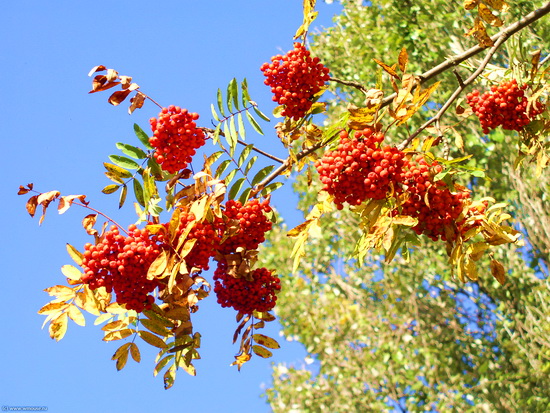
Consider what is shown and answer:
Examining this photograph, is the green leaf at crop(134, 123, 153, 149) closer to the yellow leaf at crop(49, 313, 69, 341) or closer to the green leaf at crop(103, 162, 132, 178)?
the green leaf at crop(103, 162, 132, 178)

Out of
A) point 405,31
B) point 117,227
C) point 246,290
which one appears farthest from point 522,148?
point 405,31

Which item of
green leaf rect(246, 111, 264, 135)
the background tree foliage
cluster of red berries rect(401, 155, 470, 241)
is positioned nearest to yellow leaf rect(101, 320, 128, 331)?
green leaf rect(246, 111, 264, 135)

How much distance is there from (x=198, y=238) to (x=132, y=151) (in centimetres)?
44

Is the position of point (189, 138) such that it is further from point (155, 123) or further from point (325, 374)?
point (325, 374)

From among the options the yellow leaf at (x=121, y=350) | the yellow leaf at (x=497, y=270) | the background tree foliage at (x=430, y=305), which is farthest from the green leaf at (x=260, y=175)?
the background tree foliage at (x=430, y=305)

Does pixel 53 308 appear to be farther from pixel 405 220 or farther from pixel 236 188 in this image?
pixel 405 220

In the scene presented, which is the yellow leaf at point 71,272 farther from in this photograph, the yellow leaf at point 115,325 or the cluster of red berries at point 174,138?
the cluster of red berries at point 174,138

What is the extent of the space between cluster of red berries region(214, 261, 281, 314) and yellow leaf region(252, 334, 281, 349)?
0.38ft

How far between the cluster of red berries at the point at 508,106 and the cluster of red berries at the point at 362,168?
0.84 meters

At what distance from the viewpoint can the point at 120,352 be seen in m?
1.99

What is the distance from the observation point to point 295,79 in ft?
6.88

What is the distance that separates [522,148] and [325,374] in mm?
5720

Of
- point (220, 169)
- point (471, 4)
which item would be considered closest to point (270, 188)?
point (220, 169)

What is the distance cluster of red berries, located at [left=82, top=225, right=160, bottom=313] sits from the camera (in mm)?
1782
